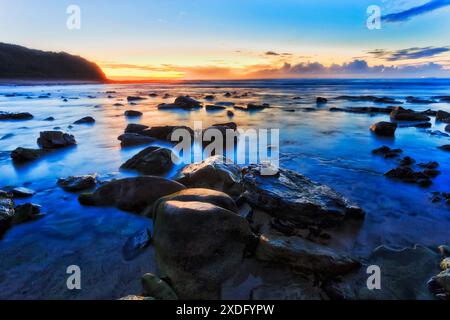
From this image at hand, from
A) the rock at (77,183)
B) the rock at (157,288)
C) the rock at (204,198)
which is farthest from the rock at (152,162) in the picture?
the rock at (157,288)

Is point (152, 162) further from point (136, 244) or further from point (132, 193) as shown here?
point (136, 244)

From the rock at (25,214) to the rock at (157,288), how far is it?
8.72ft

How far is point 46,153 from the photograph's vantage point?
8086 mm

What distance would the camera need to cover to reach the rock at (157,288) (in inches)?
106

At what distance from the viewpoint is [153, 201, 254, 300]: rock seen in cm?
289

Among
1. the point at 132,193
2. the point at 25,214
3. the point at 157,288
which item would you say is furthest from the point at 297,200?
the point at 25,214

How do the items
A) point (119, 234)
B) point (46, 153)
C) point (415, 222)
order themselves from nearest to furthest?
point (119, 234) < point (415, 222) < point (46, 153)

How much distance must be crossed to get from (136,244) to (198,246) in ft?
3.59

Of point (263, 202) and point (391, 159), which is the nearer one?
point (263, 202)

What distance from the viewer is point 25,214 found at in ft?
14.0
